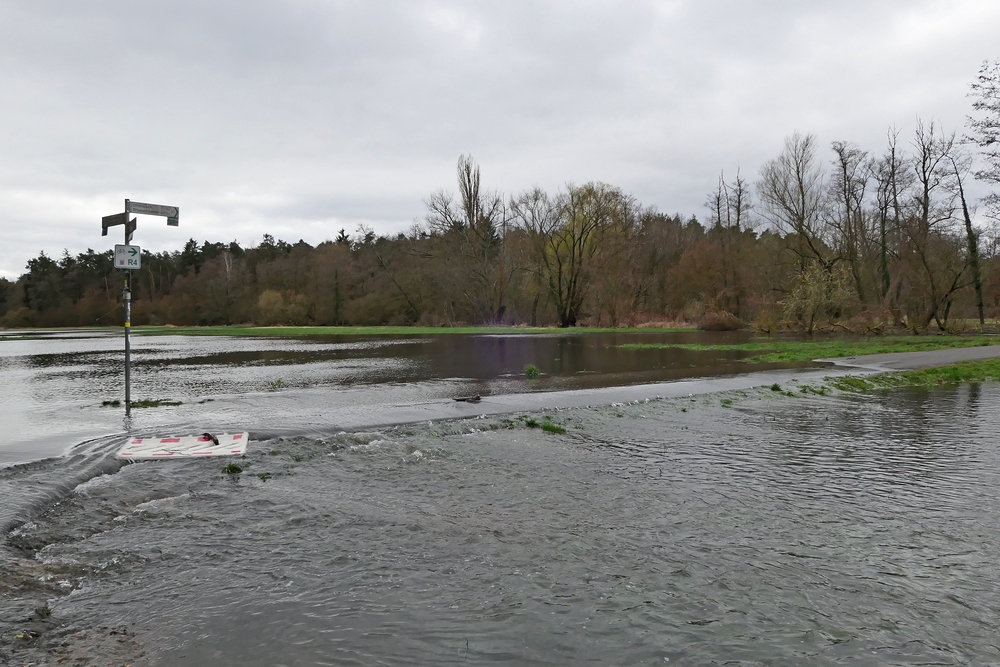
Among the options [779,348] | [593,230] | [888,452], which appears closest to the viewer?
[888,452]

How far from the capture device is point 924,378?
1625 centimetres

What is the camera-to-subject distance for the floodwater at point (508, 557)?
3643 millimetres

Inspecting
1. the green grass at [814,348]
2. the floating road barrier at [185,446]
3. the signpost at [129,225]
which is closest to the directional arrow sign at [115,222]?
the signpost at [129,225]

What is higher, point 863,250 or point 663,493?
point 863,250

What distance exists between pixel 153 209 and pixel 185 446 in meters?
4.94

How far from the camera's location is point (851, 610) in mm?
4012

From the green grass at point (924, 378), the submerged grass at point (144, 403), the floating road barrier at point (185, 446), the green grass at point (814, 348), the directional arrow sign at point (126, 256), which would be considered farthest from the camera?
the green grass at point (814, 348)

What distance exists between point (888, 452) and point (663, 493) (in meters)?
3.94

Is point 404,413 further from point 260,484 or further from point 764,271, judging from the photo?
Result: point 764,271

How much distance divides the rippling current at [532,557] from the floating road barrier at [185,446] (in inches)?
10.8

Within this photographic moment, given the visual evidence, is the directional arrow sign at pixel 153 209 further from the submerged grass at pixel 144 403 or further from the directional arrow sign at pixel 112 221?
the submerged grass at pixel 144 403

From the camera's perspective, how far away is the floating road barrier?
7.79m

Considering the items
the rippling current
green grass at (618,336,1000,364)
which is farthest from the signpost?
green grass at (618,336,1000,364)

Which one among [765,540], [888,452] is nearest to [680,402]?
[888,452]
